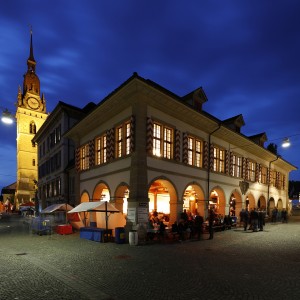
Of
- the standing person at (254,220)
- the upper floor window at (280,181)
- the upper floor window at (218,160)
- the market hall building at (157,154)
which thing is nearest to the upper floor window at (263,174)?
the market hall building at (157,154)

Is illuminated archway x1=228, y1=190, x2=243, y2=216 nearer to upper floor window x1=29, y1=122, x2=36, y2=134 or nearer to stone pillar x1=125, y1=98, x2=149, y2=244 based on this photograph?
stone pillar x1=125, y1=98, x2=149, y2=244

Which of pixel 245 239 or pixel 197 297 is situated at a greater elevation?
pixel 197 297

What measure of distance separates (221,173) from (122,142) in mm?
10580

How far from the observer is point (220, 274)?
29.4 ft

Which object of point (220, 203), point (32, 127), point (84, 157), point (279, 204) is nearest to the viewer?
point (84, 157)

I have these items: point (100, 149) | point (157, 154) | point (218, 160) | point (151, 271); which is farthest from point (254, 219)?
point (151, 271)

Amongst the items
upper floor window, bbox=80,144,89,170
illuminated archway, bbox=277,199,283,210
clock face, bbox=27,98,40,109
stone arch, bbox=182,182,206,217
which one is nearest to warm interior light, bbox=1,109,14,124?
upper floor window, bbox=80,144,89,170

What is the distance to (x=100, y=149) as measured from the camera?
21891mm

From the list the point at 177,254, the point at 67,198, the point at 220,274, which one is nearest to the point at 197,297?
the point at 220,274

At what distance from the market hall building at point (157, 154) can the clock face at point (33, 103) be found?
61.3 m

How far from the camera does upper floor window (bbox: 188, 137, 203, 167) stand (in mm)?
21391

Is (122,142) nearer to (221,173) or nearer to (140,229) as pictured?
(140,229)

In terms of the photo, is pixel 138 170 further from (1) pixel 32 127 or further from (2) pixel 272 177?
(1) pixel 32 127

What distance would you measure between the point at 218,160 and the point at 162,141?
331 inches
